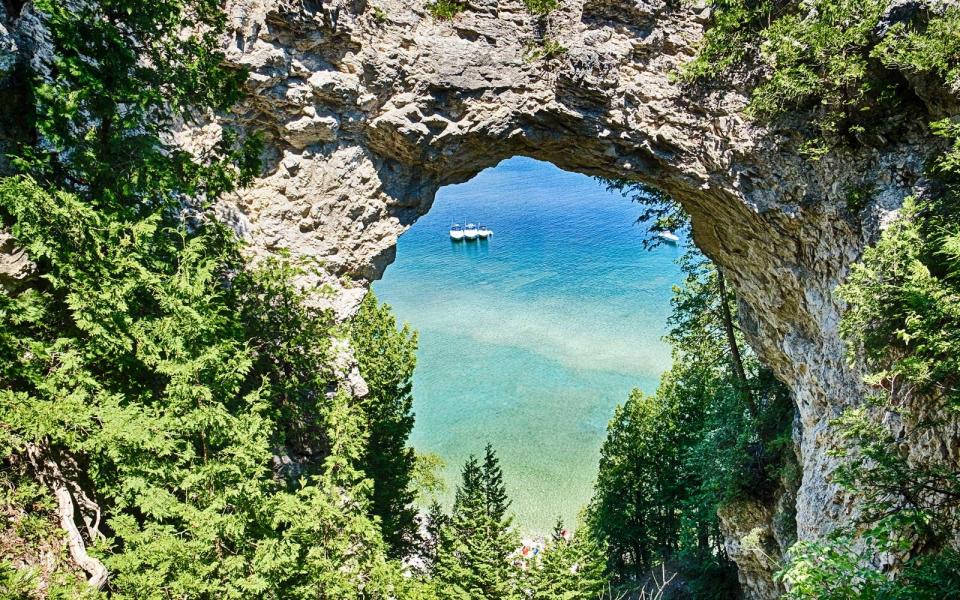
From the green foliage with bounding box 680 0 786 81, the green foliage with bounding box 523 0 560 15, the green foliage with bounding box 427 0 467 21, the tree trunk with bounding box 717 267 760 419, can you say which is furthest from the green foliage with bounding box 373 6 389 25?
the tree trunk with bounding box 717 267 760 419

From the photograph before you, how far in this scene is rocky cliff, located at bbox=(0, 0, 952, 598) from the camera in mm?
8930

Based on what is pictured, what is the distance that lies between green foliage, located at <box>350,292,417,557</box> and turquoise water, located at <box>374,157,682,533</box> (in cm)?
914

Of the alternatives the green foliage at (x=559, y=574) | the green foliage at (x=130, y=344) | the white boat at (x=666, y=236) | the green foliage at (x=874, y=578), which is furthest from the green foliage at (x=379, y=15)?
the green foliage at (x=559, y=574)

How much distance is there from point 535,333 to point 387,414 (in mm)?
23714

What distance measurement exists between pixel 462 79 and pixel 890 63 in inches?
271

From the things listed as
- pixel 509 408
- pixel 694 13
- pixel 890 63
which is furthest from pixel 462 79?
pixel 509 408

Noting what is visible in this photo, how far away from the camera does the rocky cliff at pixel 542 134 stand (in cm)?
893

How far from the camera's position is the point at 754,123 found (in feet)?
30.8

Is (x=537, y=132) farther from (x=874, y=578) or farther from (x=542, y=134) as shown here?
(x=874, y=578)

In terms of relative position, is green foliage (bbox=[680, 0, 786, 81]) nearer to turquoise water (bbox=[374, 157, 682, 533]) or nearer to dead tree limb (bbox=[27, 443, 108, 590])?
turquoise water (bbox=[374, 157, 682, 533])

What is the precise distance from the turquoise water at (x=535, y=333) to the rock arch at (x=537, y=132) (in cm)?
890

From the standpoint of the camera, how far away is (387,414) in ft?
52.0

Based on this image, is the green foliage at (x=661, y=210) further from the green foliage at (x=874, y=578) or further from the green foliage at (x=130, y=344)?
the green foliage at (x=130, y=344)

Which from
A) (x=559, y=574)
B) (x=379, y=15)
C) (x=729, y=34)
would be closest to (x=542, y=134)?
(x=729, y=34)
